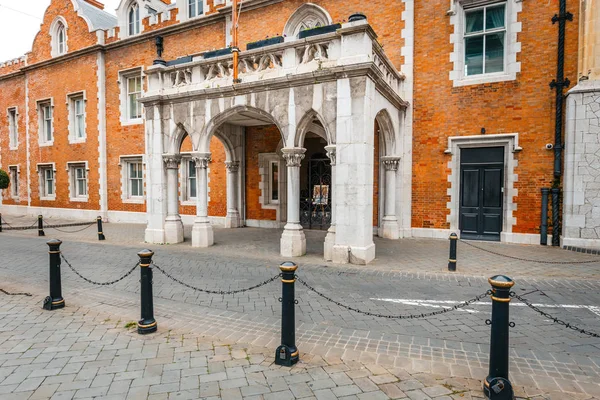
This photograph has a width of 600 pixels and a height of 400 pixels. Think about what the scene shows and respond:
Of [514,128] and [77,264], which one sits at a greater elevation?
[514,128]

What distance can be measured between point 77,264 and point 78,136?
577 inches

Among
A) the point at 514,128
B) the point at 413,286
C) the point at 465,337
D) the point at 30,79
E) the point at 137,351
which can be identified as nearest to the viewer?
the point at 137,351

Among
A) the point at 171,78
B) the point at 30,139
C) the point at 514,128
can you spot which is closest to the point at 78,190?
the point at 30,139

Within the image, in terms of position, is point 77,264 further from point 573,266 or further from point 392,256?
point 573,266

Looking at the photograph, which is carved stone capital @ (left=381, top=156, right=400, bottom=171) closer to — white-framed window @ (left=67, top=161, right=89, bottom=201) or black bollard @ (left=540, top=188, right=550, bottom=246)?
black bollard @ (left=540, top=188, right=550, bottom=246)

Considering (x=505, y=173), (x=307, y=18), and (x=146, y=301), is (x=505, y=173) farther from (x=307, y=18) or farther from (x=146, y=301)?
(x=146, y=301)

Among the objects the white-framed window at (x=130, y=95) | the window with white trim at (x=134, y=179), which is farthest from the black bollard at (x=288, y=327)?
the white-framed window at (x=130, y=95)

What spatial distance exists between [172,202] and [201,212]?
47.9 inches

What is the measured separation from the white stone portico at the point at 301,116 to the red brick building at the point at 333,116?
1.6 inches

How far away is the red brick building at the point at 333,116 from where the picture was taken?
854 centimetres

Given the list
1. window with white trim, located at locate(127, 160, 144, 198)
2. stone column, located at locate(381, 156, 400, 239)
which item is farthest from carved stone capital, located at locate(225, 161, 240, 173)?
stone column, located at locate(381, 156, 400, 239)

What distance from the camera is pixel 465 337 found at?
439 cm

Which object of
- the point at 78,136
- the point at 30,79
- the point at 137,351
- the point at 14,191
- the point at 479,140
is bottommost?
the point at 137,351

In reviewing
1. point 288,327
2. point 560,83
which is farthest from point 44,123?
point 560,83
